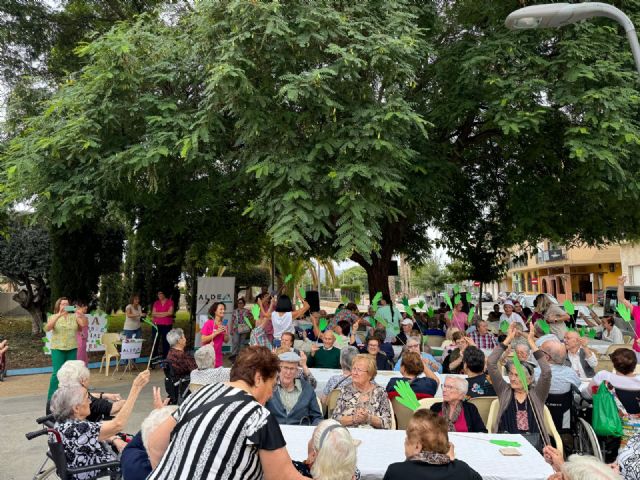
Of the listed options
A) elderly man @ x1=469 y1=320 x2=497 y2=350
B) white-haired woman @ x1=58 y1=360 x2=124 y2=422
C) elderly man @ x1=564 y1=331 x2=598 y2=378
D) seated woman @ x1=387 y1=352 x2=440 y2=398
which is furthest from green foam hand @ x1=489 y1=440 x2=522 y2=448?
elderly man @ x1=469 y1=320 x2=497 y2=350

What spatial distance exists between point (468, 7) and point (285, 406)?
30.9 feet

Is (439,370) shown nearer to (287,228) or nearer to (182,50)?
(287,228)

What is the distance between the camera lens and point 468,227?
56.2 ft

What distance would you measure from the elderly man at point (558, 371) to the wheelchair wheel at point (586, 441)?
340 mm

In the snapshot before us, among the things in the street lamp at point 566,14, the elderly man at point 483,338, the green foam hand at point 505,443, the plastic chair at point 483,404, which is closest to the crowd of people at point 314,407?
the plastic chair at point 483,404

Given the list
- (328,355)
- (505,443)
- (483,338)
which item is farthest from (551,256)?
(505,443)

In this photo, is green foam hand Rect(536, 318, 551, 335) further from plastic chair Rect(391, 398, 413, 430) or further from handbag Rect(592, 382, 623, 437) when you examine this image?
plastic chair Rect(391, 398, 413, 430)

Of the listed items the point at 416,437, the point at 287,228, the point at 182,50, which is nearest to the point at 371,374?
the point at 416,437

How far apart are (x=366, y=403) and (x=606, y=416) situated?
85.3 inches

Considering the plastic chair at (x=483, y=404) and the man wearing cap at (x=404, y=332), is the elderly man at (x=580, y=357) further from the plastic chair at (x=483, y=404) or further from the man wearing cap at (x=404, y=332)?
the man wearing cap at (x=404, y=332)

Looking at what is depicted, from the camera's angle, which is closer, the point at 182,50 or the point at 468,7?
the point at 182,50

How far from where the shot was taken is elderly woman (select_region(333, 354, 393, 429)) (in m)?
4.49

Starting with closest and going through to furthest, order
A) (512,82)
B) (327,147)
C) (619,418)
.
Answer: (619,418) < (327,147) < (512,82)

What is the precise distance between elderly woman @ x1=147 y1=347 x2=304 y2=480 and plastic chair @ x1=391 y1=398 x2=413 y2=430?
286 cm
